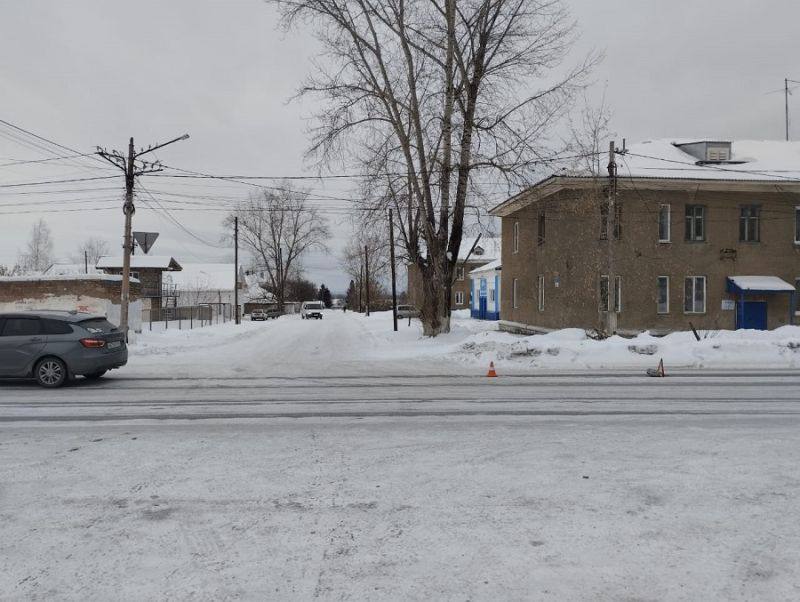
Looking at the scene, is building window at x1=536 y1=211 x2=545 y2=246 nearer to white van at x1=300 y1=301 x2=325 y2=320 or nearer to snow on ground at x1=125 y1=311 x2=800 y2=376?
snow on ground at x1=125 y1=311 x2=800 y2=376

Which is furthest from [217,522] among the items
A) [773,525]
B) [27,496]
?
[773,525]

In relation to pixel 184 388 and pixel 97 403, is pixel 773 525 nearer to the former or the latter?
pixel 97 403

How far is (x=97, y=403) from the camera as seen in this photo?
10.0m

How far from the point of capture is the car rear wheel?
11.9m

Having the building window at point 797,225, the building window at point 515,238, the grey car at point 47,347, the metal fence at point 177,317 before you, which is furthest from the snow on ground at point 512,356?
the metal fence at point 177,317

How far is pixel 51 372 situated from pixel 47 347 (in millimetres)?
525

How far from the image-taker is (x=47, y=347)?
11914 millimetres

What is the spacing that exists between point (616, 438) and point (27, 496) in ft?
20.8

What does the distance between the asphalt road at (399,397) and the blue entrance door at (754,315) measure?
43.9 feet

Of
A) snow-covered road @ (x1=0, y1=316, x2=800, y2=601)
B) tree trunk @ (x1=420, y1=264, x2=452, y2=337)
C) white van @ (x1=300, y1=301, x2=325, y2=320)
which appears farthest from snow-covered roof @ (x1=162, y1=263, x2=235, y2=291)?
snow-covered road @ (x1=0, y1=316, x2=800, y2=601)

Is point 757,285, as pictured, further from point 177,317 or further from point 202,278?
point 202,278

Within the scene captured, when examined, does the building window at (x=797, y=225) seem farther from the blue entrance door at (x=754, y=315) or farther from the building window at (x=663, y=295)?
the building window at (x=663, y=295)

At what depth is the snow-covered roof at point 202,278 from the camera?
263 ft

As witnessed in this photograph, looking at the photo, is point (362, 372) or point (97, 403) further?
point (362, 372)
